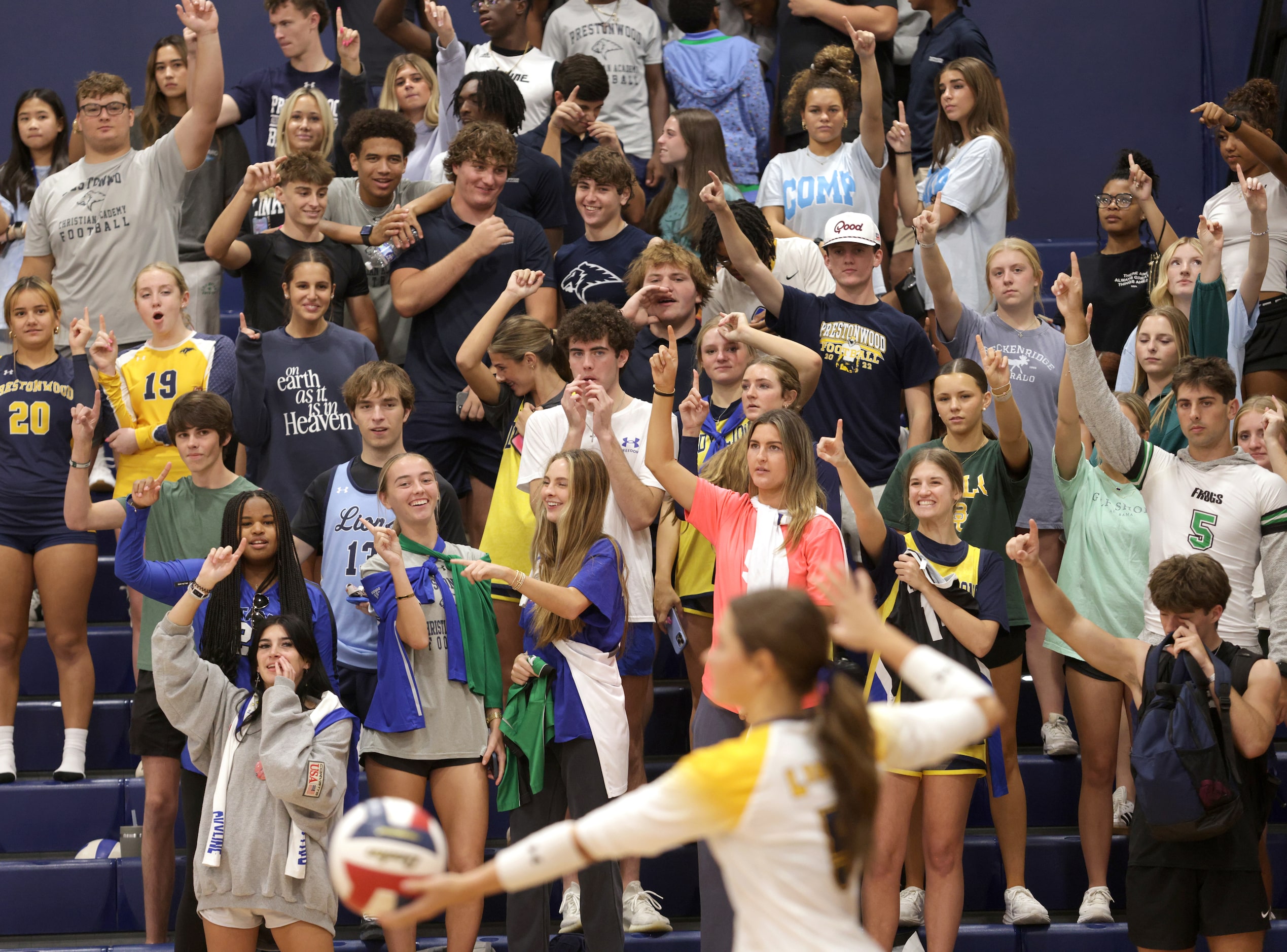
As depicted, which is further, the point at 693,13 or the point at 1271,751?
the point at 693,13

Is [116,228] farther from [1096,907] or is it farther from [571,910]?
[1096,907]

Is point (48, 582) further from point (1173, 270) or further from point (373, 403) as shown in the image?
point (1173, 270)

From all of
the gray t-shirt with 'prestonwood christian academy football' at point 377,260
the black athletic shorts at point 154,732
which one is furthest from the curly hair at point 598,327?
the black athletic shorts at point 154,732

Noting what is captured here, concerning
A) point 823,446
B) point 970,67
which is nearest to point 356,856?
point 823,446

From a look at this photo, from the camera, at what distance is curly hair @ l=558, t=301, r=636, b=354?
554 cm

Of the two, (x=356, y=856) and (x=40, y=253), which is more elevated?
(x=40, y=253)

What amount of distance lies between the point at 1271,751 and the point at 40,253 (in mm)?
6060

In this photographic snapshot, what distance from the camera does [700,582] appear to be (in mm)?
5445

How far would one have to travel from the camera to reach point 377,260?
6.74 meters

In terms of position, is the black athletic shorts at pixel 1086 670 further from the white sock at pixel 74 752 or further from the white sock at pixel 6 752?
the white sock at pixel 6 752

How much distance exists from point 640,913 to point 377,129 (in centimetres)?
402

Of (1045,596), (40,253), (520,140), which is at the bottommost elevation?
(1045,596)

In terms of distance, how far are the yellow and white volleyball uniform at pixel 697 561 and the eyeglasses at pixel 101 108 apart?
344 cm

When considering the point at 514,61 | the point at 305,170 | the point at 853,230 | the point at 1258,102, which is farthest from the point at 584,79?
the point at 1258,102
